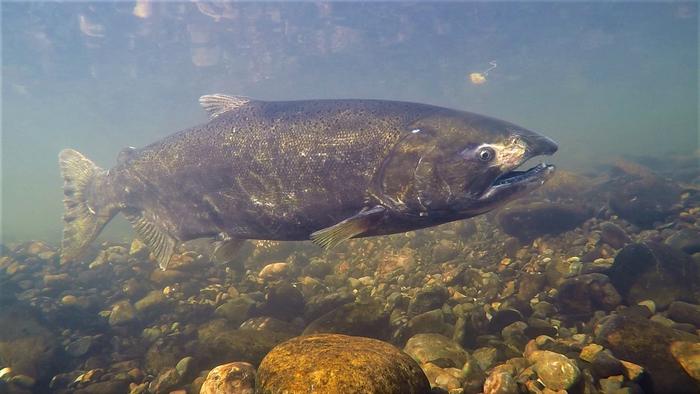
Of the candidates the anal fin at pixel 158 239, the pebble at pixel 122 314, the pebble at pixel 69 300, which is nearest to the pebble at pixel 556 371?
the anal fin at pixel 158 239

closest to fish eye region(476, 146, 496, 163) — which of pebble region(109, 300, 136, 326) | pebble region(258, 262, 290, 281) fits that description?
pebble region(258, 262, 290, 281)

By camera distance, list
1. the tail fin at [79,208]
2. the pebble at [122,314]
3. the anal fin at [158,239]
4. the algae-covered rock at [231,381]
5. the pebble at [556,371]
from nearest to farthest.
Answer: the pebble at [556,371], the algae-covered rock at [231,381], the pebble at [122,314], the anal fin at [158,239], the tail fin at [79,208]

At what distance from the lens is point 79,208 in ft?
24.4

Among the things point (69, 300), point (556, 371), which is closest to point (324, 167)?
point (556, 371)

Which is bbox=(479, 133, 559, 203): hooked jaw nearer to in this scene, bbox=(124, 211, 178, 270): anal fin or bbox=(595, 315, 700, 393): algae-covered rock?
bbox=(595, 315, 700, 393): algae-covered rock

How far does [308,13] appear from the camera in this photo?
26.2 m

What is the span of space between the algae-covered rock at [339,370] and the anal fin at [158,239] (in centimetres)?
365

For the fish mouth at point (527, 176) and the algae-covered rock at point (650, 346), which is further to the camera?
the fish mouth at point (527, 176)

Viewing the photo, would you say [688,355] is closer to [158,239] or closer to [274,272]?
[274,272]

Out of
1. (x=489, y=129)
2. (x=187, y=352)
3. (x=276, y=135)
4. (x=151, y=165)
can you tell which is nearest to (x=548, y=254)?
(x=489, y=129)

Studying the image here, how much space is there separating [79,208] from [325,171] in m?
6.04

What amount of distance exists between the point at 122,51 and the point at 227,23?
9887 millimetres

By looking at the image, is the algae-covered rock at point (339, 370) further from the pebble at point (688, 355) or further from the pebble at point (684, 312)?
the pebble at point (684, 312)

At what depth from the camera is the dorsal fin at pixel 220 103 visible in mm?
5523
